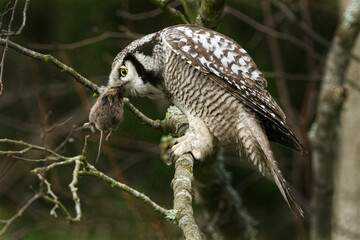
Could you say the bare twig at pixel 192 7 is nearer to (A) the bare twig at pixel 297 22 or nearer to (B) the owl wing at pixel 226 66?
(B) the owl wing at pixel 226 66

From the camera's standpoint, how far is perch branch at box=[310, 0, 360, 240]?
3.94 meters

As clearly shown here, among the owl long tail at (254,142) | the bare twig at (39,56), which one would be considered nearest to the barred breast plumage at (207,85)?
the owl long tail at (254,142)

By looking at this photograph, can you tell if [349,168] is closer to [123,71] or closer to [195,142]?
[195,142]

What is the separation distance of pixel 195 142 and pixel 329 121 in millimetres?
939

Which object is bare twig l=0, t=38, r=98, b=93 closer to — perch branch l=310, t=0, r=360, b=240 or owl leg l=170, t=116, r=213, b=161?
owl leg l=170, t=116, r=213, b=161

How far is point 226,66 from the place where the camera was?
4.04 metres

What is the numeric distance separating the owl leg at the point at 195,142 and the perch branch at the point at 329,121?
0.76 m

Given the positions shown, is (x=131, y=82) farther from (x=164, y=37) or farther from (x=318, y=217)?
(x=318, y=217)

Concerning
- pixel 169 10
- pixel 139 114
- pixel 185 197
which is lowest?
pixel 185 197

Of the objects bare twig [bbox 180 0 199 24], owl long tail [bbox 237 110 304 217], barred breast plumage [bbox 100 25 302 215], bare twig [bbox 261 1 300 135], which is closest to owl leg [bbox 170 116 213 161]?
Result: barred breast plumage [bbox 100 25 302 215]

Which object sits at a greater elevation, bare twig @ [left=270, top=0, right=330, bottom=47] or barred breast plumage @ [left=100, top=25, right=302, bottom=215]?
bare twig @ [left=270, top=0, right=330, bottom=47]

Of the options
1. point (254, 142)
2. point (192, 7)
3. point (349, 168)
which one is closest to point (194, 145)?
point (254, 142)

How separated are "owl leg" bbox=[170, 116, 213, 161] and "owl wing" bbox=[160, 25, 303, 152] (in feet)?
1.07

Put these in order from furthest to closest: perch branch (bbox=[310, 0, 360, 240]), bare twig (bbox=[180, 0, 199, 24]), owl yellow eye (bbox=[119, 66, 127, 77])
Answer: bare twig (bbox=[180, 0, 199, 24])
owl yellow eye (bbox=[119, 66, 127, 77])
perch branch (bbox=[310, 0, 360, 240])
